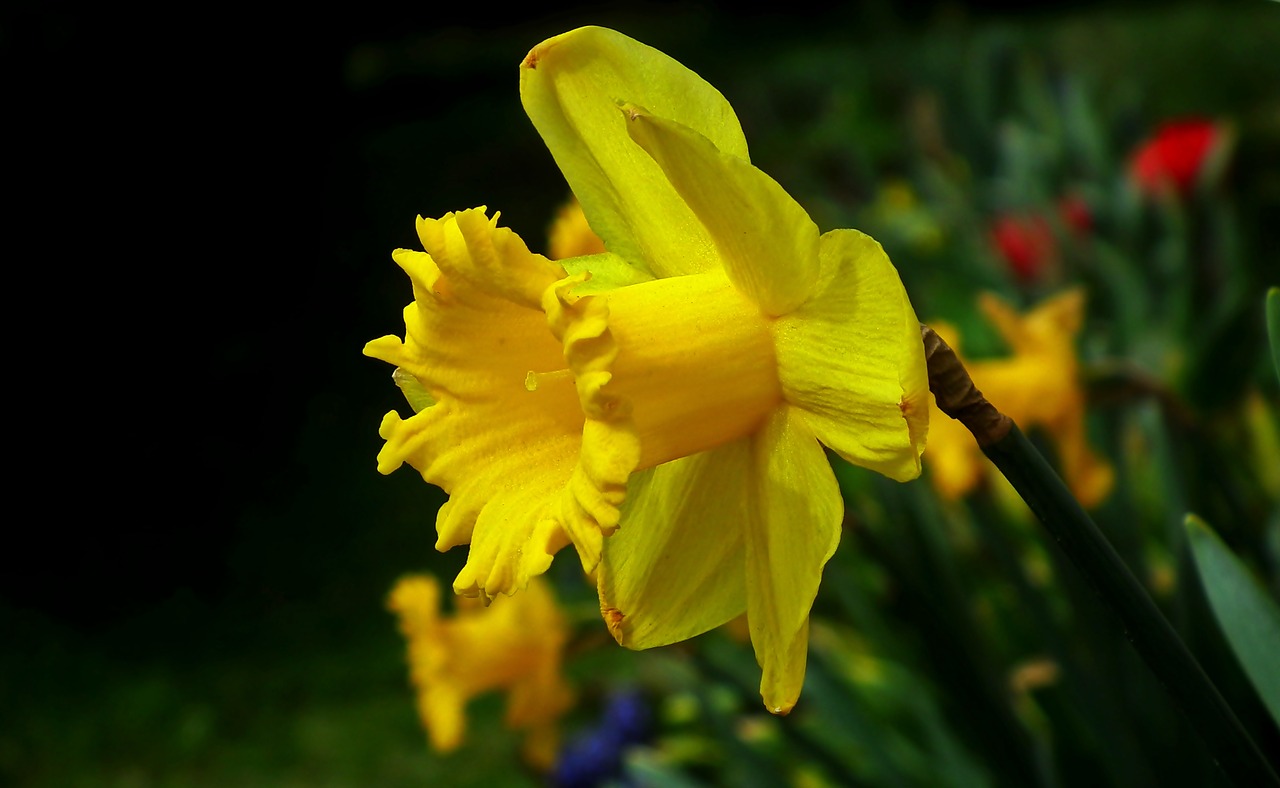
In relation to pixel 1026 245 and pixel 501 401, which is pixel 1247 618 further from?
pixel 1026 245

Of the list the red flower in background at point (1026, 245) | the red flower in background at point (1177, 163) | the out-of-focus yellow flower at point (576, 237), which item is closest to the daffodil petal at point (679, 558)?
the out-of-focus yellow flower at point (576, 237)

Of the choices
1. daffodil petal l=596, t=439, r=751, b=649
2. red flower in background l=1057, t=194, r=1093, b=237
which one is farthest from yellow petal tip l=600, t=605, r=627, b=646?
red flower in background l=1057, t=194, r=1093, b=237

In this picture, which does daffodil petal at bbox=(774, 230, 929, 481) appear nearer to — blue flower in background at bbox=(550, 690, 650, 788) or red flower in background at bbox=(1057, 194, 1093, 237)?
blue flower in background at bbox=(550, 690, 650, 788)

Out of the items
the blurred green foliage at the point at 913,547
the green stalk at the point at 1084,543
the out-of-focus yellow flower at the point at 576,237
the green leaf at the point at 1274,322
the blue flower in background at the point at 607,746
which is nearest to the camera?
the green stalk at the point at 1084,543

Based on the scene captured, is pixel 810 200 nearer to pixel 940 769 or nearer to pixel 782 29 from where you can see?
pixel 940 769

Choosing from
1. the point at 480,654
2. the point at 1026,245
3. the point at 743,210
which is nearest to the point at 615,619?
the point at 743,210

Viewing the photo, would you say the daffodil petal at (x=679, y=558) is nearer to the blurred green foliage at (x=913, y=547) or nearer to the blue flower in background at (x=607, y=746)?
the blurred green foliage at (x=913, y=547)

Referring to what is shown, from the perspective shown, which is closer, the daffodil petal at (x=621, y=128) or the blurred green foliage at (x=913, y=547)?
the daffodil petal at (x=621, y=128)
